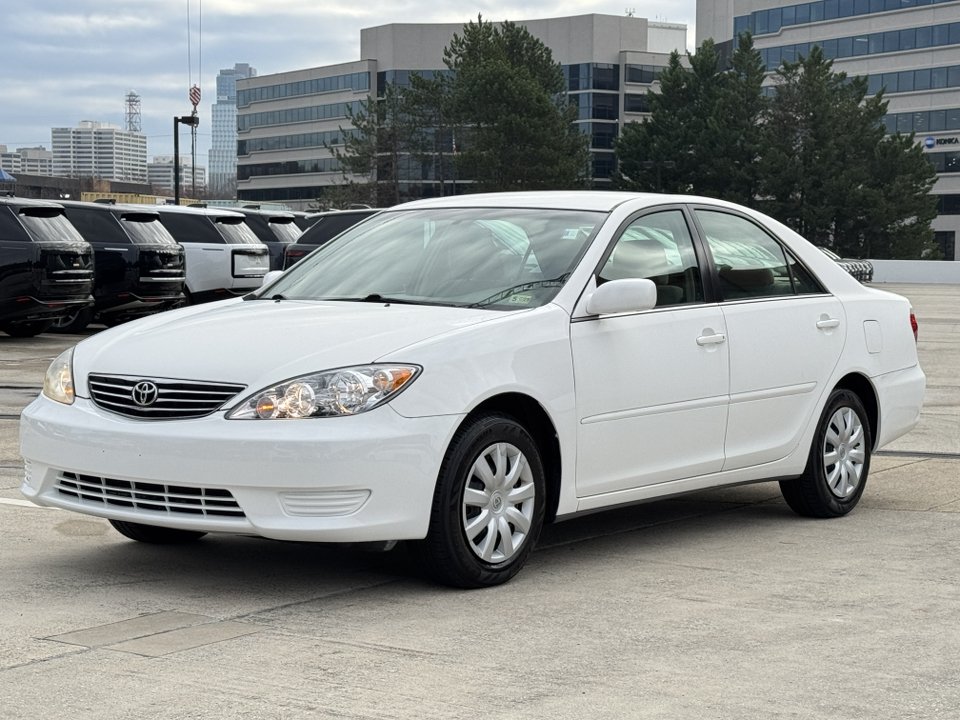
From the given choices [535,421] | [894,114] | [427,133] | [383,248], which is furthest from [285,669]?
[894,114]

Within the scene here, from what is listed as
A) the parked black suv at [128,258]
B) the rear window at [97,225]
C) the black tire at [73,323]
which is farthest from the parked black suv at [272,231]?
the rear window at [97,225]

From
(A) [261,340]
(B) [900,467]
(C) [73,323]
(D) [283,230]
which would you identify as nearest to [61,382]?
(A) [261,340]

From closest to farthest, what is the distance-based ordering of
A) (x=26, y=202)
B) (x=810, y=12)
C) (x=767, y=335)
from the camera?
1. (x=767, y=335)
2. (x=26, y=202)
3. (x=810, y=12)

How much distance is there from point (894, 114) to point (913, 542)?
105514 mm

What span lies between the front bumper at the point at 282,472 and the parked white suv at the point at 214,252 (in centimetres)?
1795

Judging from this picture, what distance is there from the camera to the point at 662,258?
21.6ft

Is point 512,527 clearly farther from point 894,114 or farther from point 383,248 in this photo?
point 894,114

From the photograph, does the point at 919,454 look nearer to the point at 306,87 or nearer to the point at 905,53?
the point at 905,53

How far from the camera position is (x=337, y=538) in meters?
5.23

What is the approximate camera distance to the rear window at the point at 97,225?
21.0 m

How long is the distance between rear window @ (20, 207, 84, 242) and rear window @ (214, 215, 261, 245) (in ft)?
13.6

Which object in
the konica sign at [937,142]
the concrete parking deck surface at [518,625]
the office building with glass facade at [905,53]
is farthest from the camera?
the konica sign at [937,142]

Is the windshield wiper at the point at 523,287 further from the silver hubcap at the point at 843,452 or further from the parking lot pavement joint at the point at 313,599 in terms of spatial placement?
the silver hubcap at the point at 843,452

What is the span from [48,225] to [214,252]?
14.3 feet
